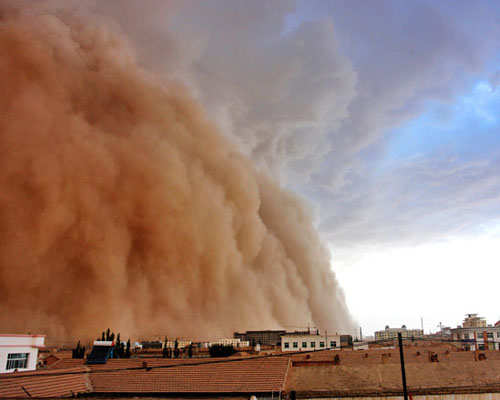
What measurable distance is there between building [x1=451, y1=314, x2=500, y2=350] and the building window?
2165 cm

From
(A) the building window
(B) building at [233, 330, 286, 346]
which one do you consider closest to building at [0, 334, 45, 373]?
(A) the building window

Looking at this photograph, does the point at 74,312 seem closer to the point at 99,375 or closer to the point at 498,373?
the point at 99,375

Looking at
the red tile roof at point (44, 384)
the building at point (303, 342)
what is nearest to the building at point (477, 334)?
the building at point (303, 342)

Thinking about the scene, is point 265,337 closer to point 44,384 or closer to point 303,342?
point 303,342

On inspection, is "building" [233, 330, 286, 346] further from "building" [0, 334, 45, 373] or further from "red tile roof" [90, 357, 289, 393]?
"building" [0, 334, 45, 373]

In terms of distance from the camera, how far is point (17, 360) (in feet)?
59.9

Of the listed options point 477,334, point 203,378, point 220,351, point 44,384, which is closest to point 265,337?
point 220,351

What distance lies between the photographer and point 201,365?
17438 millimetres

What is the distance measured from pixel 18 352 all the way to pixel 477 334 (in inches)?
1318

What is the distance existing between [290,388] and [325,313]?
39.3 metres

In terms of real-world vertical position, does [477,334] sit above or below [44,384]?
above

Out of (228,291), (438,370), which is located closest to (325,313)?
(228,291)

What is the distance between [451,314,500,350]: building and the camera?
28.4 metres

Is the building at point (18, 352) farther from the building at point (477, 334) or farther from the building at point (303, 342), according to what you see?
the building at point (477, 334)
